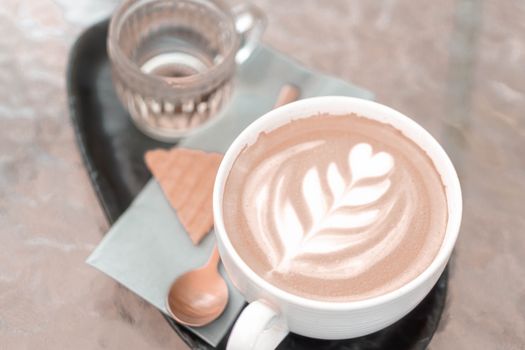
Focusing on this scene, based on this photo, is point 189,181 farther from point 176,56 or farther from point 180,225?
point 176,56

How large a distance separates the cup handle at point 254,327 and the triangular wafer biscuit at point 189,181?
19cm

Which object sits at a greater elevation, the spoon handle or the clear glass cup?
the clear glass cup

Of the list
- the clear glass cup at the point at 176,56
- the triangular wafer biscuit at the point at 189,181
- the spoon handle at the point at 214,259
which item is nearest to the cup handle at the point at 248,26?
the clear glass cup at the point at 176,56

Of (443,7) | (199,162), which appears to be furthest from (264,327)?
(443,7)

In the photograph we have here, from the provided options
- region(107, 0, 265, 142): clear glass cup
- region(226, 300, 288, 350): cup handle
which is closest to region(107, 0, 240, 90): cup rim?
region(107, 0, 265, 142): clear glass cup

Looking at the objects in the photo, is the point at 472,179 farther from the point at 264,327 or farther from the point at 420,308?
the point at 264,327

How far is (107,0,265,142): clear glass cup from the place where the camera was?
86 centimetres

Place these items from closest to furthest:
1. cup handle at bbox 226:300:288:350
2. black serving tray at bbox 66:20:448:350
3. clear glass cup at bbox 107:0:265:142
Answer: cup handle at bbox 226:300:288:350, black serving tray at bbox 66:20:448:350, clear glass cup at bbox 107:0:265:142

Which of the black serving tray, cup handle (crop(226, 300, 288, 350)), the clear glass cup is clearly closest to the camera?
cup handle (crop(226, 300, 288, 350))

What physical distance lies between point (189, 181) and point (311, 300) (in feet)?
0.86

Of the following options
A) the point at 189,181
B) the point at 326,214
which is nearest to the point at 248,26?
the point at 189,181

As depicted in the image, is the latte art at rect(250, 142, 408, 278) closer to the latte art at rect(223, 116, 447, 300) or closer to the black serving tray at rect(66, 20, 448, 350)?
the latte art at rect(223, 116, 447, 300)

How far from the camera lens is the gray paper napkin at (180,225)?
79cm

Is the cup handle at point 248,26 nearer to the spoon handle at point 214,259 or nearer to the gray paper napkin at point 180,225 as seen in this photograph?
the gray paper napkin at point 180,225
